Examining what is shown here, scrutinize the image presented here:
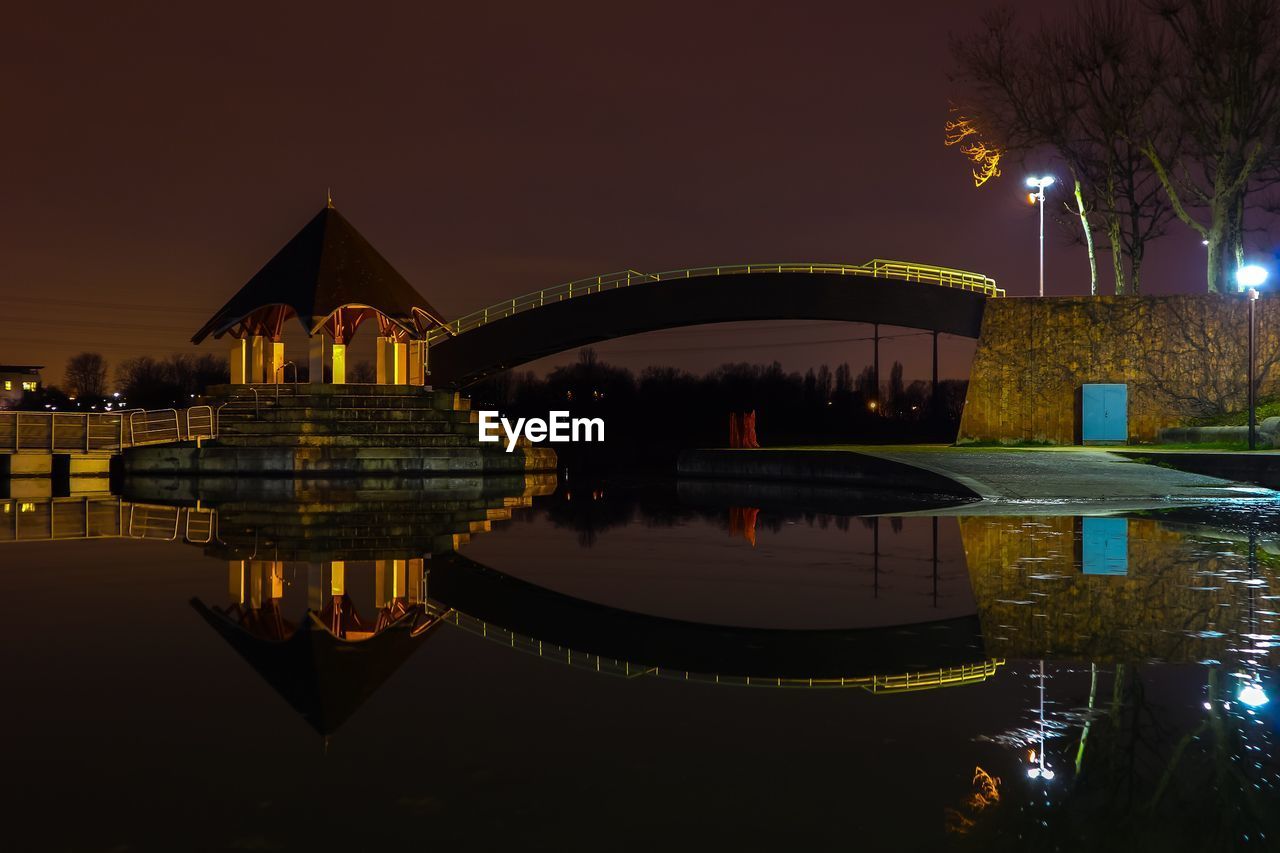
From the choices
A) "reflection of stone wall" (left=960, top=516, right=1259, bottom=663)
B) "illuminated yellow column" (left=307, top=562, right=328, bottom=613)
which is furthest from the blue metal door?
"illuminated yellow column" (left=307, top=562, right=328, bottom=613)

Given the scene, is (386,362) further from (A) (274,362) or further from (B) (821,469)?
(B) (821,469)

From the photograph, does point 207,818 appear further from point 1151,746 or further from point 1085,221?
point 1085,221

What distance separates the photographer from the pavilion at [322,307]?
105ft

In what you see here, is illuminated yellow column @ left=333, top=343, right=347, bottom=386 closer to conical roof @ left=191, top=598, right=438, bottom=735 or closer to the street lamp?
the street lamp

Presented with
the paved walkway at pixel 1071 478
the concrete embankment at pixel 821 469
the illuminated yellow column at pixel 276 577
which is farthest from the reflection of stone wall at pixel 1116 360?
the illuminated yellow column at pixel 276 577

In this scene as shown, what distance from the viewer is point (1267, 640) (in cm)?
664

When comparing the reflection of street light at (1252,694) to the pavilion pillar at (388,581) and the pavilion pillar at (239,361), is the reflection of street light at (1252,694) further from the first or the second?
the pavilion pillar at (239,361)

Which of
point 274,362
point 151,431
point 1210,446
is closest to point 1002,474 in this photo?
point 1210,446

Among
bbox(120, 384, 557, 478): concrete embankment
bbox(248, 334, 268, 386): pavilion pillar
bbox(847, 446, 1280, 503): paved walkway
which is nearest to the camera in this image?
bbox(847, 446, 1280, 503): paved walkway

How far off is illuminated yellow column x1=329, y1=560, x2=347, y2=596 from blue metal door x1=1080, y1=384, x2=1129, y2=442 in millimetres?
27871

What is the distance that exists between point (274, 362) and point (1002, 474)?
22634 millimetres

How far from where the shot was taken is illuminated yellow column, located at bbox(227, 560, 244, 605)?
848cm

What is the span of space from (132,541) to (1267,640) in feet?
38.8

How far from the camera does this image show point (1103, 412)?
3297 centimetres
